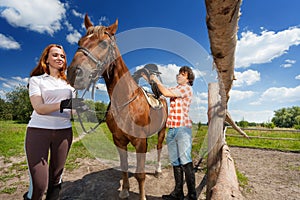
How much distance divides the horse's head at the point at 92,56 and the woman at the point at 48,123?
11.4 inches

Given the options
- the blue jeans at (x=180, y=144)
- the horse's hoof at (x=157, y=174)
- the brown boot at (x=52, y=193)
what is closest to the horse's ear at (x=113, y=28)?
the blue jeans at (x=180, y=144)

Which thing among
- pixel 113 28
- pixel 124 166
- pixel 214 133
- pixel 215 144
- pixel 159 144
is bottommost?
pixel 124 166

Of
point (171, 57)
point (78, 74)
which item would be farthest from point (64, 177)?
point (171, 57)

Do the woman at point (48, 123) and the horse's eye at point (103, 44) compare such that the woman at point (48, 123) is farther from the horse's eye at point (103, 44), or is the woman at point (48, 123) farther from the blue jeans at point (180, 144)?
the blue jeans at point (180, 144)

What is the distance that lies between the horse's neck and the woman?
0.55 m

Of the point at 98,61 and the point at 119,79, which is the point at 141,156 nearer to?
the point at 119,79

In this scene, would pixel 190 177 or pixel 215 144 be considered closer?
pixel 215 144

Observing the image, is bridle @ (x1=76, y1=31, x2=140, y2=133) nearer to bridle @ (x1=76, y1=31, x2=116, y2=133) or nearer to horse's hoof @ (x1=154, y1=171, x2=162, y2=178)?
bridle @ (x1=76, y1=31, x2=116, y2=133)

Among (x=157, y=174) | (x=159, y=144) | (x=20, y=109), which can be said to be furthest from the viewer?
(x=20, y=109)

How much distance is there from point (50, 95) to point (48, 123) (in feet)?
1.09

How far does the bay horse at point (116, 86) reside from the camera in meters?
1.97

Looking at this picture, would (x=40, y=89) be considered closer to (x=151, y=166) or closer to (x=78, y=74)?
(x=78, y=74)

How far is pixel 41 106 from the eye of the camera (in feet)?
6.08

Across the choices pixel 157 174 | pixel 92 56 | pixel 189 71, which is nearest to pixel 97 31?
pixel 92 56
